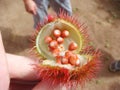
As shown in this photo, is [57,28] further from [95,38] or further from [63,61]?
[95,38]

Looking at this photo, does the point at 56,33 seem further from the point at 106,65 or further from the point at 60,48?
the point at 106,65

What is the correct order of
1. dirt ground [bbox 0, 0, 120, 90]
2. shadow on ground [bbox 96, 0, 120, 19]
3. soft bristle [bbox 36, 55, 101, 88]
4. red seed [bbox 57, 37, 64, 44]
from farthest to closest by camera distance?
shadow on ground [bbox 96, 0, 120, 19] < dirt ground [bbox 0, 0, 120, 90] < red seed [bbox 57, 37, 64, 44] < soft bristle [bbox 36, 55, 101, 88]

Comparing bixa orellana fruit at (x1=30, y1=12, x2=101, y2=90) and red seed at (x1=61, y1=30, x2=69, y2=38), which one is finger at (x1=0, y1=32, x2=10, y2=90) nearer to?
bixa orellana fruit at (x1=30, y1=12, x2=101, y2=90)

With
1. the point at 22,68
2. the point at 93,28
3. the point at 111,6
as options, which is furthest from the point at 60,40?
the point at 111,6

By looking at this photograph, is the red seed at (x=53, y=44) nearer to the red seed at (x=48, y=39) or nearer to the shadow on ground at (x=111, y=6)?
the red seed at (x=48, y=39)

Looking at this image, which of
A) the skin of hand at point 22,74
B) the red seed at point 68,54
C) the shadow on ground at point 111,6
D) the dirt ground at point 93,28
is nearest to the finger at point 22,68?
the skin of hand at point 22,74

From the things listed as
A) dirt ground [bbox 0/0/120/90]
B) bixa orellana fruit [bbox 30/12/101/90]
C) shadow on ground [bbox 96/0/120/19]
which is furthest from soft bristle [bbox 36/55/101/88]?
shadow on ground [bbox 96/0/120/19]
